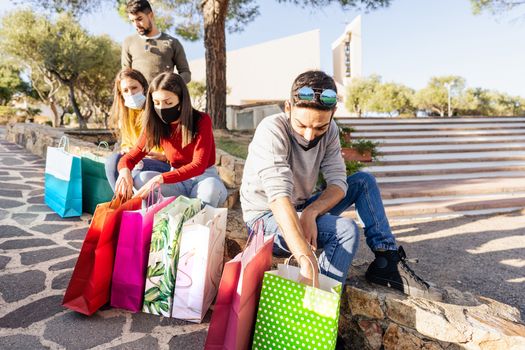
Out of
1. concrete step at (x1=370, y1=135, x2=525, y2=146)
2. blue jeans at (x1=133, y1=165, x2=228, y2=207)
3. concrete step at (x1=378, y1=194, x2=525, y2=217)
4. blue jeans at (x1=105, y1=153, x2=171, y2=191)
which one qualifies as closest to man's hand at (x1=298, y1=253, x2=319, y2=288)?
blue jeans at (x1=133, y1=165, x2=228, y2=207)

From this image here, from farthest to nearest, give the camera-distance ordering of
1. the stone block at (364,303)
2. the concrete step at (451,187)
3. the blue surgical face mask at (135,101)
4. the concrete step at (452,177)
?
the concrete step at (452,177), the concrete step at (451,187), the blue surgical face mask at (135,101), the stone block at (364,303)

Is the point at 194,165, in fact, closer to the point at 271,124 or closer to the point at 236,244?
the point at 236,244

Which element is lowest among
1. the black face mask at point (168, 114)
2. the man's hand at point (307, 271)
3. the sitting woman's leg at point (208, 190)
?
the man's hand at point (307, 271)

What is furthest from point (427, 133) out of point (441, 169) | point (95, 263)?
point (95, 263)

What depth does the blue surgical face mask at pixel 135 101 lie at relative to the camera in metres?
2.87

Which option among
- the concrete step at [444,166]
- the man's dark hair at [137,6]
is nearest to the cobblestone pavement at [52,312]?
the man's dark hair at [137,6]

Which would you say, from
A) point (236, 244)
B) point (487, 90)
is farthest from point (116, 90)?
point (487, 90)

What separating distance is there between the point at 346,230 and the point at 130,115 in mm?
2103

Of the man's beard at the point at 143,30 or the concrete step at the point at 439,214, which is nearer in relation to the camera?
the man's beard at the point at 143,30

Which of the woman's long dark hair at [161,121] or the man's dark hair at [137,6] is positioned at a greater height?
the man's dark hair at [137,6]

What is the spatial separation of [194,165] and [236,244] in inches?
23.6

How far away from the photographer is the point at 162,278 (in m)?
1.81

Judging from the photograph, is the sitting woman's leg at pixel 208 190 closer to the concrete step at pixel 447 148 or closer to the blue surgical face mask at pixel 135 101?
the blue surgical face mask at pixel 135 101

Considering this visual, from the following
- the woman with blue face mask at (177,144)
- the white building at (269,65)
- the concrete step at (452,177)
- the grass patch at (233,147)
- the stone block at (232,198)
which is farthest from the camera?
the white building at (269,65)
